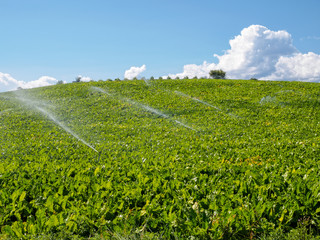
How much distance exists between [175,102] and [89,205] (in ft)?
59.3

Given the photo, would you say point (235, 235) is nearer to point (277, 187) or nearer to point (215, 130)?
point (277, 187)

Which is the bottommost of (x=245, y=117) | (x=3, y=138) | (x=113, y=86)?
(x=3, y=138)

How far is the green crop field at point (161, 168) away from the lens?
143 inches

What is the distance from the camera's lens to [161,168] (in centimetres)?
658

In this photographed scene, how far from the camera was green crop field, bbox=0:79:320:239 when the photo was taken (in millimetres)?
3621

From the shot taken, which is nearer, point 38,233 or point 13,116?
point 38,233

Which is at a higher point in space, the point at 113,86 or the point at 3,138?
the point at 113,86

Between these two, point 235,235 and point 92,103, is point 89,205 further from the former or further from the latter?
point 92,103

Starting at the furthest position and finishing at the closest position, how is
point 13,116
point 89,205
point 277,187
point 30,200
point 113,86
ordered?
point 113,86
point 13,116
point 30,200
point 277,187
point 89,205

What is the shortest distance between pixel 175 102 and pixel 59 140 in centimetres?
1182

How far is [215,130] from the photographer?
44.2 ft

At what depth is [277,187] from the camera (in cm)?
468

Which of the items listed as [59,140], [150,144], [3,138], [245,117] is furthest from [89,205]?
[245,117]

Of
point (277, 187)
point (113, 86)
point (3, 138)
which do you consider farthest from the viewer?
point (113, 86)
